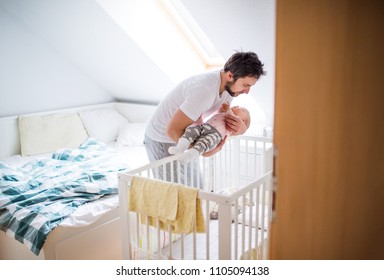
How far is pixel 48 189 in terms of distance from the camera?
2.17 metres

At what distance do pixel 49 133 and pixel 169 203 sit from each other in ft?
7.20

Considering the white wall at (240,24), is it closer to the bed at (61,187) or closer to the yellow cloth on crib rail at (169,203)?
the yellow cloth on crib rail at (169,203)

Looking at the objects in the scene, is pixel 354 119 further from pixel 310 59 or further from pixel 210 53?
pixel 210 53

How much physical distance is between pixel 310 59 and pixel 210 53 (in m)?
2.25

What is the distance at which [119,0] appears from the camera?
2.40 metres

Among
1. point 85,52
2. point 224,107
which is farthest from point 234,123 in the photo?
point 85,52

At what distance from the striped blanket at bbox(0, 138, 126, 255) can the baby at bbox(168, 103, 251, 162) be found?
2.28 feet

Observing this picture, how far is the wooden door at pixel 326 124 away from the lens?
844mm

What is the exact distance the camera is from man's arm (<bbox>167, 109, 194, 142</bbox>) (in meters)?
1.68

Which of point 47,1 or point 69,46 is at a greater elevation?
point 47,1

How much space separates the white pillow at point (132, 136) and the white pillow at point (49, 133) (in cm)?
35

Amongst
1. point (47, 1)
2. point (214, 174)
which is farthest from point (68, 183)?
point (47, 1)

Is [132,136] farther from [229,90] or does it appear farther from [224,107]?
[229,90]

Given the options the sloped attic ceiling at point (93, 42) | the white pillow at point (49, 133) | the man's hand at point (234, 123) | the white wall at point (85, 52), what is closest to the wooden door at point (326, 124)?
the man's hand at point (234, 123)
